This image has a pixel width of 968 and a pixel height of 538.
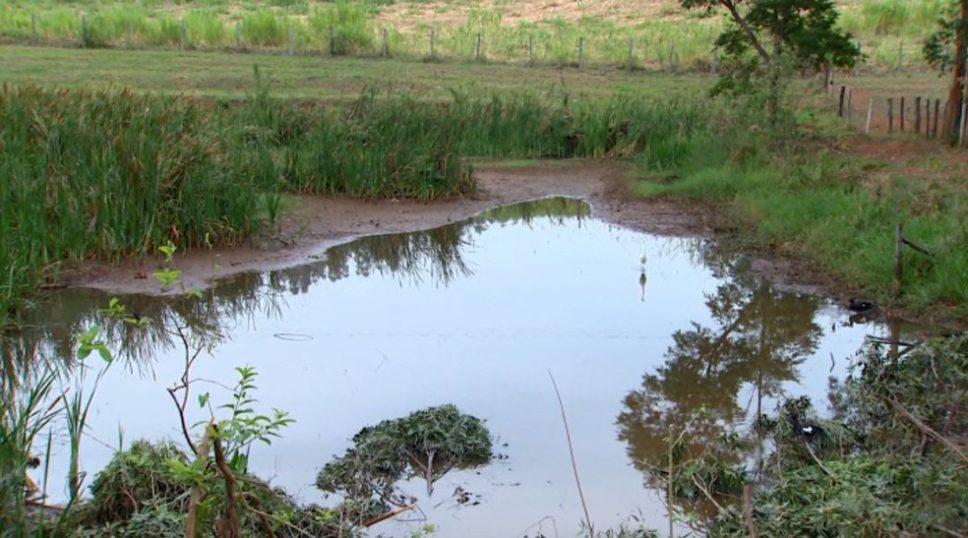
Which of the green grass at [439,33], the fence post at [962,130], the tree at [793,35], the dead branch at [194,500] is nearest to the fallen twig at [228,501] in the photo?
the dead branch at [194,500]

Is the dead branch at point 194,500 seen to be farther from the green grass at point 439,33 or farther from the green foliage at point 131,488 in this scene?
the green grass at point 439,33

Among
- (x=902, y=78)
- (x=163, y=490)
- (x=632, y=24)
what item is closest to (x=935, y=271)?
(x=163, y=490)

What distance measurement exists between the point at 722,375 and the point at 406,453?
8.63ft

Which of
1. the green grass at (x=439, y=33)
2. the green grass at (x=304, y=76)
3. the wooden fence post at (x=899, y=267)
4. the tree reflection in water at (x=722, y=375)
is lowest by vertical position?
the tree reflection in water at (x=722, y=375)

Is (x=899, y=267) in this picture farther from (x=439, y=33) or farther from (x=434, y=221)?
(x=439, y=33)

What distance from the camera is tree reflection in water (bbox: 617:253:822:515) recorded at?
638 cm

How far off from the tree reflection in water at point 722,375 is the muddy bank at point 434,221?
0.48 meters

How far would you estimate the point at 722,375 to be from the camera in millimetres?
7762

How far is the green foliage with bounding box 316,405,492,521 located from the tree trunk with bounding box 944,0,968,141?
11.2 metres

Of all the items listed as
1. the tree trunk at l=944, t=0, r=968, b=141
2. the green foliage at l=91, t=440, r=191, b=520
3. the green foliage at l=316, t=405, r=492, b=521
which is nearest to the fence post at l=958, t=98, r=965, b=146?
the tree trunk at l=944, t=0, r=968, b=141

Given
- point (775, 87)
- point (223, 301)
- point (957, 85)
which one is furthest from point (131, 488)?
point (957, 85)

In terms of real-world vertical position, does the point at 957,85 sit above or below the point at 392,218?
above

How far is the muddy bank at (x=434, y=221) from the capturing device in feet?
31.8

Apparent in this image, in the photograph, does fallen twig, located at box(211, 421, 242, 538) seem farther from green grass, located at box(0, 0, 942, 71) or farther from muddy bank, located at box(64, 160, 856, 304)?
green grass, located at box(0, 0, 942, 71)
